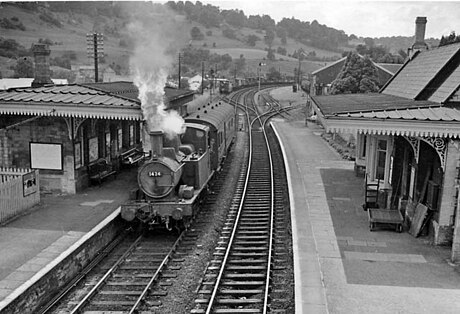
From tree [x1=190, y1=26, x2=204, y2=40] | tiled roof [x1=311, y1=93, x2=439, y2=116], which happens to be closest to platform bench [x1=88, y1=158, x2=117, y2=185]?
tiled roof [x1=311, y1=93, x2=439, y2=116]

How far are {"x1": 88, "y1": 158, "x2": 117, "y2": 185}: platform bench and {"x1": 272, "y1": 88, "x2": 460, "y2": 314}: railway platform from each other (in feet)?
23.2

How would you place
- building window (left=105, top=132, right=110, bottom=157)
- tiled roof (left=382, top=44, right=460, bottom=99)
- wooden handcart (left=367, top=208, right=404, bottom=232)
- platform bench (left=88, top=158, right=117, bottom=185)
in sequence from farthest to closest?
building window (left=105, top=132, right=110, bottom=157) → platform bench (left=88, top=158, right=117, bottom=185) → tiled roof (left=382, top=44, right=460, bottom=99) → wooden handcart (left=367, top=208, right=404, bottom=232)

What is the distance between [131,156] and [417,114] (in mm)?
14052

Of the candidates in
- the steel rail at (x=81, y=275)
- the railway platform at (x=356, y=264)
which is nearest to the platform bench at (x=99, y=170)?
the steel rail at (x=81, y=275)

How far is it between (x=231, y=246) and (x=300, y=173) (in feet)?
30.5

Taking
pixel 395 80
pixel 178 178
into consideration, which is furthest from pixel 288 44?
pixel 178 178

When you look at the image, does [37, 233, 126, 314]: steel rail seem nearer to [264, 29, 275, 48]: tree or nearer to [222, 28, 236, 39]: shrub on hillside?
[222, 28, 236, 39]: shrub on hillside

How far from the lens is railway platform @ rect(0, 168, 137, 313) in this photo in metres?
10.7

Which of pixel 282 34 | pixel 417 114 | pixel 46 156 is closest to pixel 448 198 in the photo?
pixel 417 114

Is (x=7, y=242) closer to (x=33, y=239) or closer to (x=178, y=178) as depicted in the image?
(x=33, y=239)

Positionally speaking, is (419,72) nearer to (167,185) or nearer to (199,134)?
(199,134)

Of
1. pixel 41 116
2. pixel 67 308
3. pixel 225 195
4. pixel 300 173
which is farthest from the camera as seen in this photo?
pixel 300 173

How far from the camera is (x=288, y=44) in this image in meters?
186

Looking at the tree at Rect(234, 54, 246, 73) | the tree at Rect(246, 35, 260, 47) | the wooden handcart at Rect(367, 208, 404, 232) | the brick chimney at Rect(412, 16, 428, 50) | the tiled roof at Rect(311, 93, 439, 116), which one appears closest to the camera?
the wooden handcart at Rect(367, 208, 404, 232)
